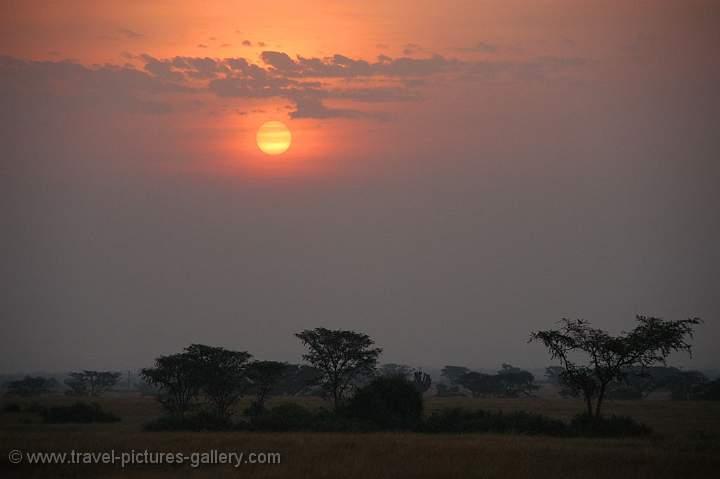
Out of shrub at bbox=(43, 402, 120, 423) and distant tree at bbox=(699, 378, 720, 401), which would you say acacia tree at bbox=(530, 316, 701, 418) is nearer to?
shrub at bbox=(43, 402, 120, 423)

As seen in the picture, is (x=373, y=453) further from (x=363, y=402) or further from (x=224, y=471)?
(x=363, y=402)

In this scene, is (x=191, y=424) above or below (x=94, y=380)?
below

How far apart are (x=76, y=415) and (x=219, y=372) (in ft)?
35.5

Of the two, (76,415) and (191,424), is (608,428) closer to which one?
(191,424)

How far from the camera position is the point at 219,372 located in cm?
6106

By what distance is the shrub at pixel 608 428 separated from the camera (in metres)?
44.9

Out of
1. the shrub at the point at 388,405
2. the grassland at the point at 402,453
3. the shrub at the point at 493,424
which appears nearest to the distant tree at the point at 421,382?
the shrub at the point at 388,405

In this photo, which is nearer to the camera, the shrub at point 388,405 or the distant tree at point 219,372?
the shrub at point 388,405

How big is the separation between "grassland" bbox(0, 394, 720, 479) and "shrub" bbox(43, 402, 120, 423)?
908 cm

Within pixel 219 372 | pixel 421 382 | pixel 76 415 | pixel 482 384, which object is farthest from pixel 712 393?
pixel 76 415

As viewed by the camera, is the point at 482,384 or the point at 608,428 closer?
the point at 608,428

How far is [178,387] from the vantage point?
59.6 m

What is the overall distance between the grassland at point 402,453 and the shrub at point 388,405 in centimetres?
672

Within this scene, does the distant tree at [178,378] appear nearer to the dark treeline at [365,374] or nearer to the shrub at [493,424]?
the dark treeline at [365,374]
